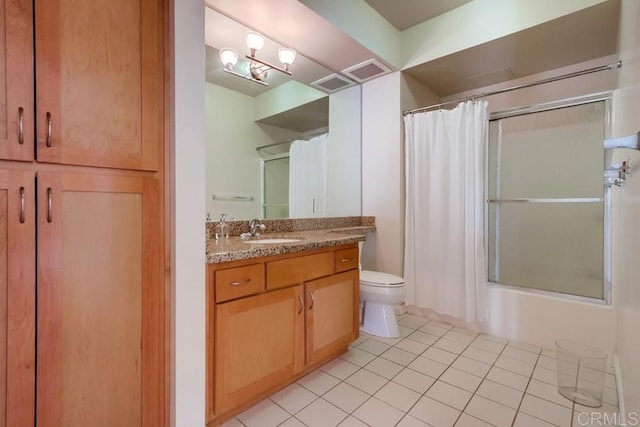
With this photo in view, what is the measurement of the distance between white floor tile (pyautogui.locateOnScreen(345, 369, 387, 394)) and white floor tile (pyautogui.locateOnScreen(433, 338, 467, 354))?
683 mm

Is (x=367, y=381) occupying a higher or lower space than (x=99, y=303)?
lower

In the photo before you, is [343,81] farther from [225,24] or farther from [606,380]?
[606,380]

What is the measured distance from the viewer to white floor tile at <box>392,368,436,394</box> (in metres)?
1.71

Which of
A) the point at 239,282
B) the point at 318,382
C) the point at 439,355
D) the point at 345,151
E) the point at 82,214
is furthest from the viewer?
the point at 345,151

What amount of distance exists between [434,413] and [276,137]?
85.7 inches

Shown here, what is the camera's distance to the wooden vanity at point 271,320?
1.33 metres

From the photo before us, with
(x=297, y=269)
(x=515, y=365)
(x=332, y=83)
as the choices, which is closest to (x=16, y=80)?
(x=297, y=269)

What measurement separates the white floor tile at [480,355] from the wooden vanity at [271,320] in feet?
2.97

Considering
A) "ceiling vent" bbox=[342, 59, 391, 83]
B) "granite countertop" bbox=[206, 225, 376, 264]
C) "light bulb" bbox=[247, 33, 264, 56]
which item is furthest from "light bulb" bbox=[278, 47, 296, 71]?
"granite countertop" bbox=[206, 225, 376, 264]

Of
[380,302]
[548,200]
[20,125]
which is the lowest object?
[380,302]

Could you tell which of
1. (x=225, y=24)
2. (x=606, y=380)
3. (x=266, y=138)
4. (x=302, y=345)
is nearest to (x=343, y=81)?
(x=266, y=138)

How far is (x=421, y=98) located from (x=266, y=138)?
1710 mm

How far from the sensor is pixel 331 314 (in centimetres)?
188

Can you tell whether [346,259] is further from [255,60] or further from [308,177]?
[255,60]
